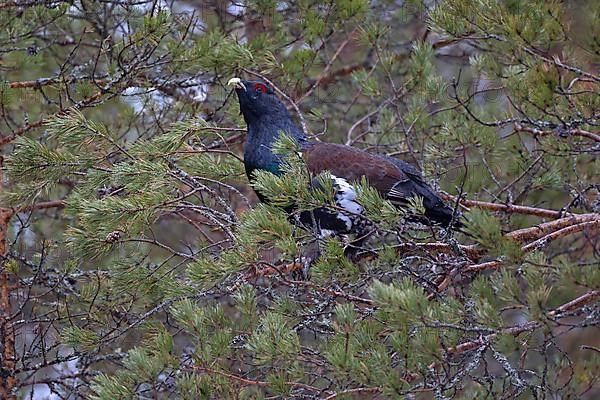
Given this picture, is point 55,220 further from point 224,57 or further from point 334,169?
point 334,169

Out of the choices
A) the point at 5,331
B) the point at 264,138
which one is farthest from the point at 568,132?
the point at 5,331

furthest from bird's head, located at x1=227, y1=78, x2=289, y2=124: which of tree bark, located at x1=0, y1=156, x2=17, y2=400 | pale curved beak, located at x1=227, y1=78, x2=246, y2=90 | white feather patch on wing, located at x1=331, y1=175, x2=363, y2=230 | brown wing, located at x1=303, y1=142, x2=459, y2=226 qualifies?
tree bark, located at x1=0, y1=156, x2=17, y2=400

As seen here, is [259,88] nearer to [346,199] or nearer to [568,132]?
[346,199]

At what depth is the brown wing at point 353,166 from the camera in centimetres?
415

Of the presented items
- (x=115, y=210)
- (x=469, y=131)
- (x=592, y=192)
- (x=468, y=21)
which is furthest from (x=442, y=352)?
(x=592, y=192)

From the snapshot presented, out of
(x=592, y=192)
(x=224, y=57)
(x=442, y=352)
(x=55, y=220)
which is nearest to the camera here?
(x=442, y=352)

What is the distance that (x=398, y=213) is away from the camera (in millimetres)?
3012

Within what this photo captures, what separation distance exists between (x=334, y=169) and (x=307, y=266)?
0.81 meters

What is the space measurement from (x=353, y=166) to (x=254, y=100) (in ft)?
2.46

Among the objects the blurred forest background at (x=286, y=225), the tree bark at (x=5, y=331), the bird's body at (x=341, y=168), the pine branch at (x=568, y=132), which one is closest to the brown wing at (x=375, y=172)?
the bird's body at (x=341, y=168)

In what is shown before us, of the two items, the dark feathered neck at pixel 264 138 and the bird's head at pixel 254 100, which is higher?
the bird's head at pixel 254 100

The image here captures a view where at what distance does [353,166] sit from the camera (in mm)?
4195

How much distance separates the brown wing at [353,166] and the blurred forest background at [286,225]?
35cm

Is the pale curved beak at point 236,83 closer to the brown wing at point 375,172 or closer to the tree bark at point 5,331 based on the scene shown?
the brown wing at point 375,172
